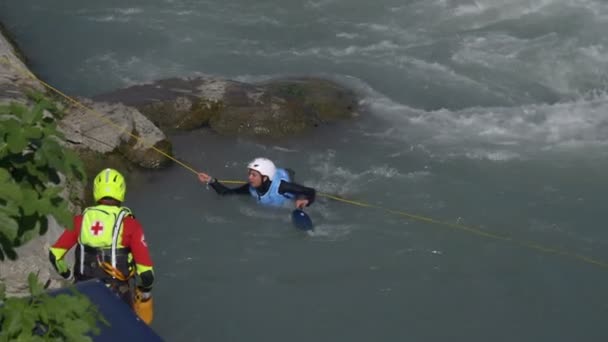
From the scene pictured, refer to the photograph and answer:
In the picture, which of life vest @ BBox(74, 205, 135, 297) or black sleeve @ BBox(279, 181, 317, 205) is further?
black sleeve @ BBox(279, 181, 317, 205)

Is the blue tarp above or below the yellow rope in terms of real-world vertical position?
below

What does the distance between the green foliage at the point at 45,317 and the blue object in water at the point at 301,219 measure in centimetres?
676

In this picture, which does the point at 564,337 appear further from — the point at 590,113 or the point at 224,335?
the point at 590,113

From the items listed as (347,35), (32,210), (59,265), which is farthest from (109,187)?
(347,35)

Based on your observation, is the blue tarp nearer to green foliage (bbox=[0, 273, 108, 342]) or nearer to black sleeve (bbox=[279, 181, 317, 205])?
green foliage (bbox=[0, 273, 108, 342])

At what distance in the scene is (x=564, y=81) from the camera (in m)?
14.8

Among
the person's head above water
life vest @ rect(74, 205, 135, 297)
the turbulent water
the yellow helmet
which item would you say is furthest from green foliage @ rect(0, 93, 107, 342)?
the person's head above water

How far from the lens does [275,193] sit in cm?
1033

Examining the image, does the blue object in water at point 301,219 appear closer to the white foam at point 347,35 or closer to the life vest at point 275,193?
the life vest at point 275,193

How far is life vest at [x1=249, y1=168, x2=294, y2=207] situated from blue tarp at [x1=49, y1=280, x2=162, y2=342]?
3.89 m

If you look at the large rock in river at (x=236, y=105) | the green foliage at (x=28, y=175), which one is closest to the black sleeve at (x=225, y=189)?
the large rock in river at (x=236, y=105)

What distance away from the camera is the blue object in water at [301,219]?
10.1 meters

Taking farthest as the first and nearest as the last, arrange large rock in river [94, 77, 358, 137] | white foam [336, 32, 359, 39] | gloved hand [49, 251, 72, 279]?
white foam [336, 32, 359, 39] < large rock in river [94, 77, 358, 137] < gloved hand [49, 251, 72, 279]

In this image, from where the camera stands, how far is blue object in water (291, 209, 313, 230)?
33.3 feet
